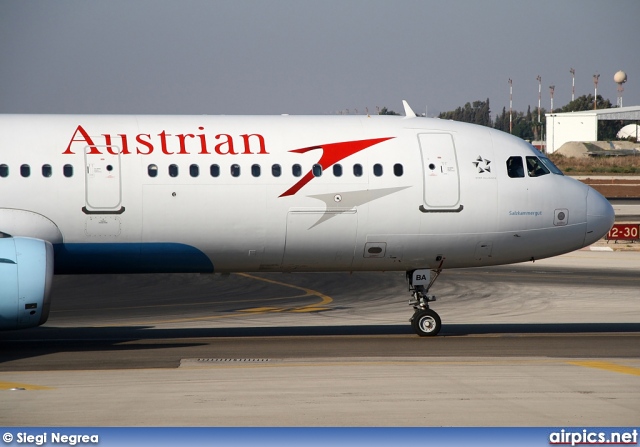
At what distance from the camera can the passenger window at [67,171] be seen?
70.1 feet

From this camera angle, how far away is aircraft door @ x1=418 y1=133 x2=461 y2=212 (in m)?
22.7

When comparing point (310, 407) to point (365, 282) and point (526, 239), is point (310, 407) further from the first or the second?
point (365, 282)

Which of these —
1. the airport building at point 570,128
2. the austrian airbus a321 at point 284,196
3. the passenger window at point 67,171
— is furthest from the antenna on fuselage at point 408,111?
the airport building at point 570,128

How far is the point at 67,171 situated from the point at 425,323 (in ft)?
29.3

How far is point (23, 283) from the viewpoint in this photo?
19484mm

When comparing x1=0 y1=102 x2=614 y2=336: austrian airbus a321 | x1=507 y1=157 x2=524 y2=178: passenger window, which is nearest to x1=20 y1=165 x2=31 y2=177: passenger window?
x1=0 y1=102 x2=614 y2=336: austrian airbus a321

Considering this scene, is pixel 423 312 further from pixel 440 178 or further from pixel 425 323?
pixel 440 178

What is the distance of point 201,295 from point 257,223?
13.2 meters

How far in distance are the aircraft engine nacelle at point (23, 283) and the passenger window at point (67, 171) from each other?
200 cm

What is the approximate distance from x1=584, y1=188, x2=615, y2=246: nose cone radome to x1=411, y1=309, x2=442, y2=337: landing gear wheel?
4053 millimetres

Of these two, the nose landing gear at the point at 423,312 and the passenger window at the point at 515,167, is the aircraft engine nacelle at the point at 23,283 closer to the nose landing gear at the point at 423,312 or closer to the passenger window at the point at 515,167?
the nose landing gear at the point at 423,312

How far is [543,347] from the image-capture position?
72.7 ft

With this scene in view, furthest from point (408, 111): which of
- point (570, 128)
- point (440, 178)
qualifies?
point (570, 128)

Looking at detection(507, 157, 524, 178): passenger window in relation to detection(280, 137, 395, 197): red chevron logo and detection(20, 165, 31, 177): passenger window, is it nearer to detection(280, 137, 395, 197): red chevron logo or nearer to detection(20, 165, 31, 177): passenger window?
detection(280, 137, 395, 197): red chevron logo
